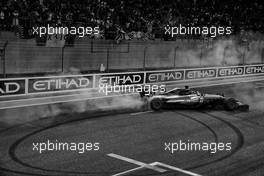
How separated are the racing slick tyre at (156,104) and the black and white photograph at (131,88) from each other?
0.04 m

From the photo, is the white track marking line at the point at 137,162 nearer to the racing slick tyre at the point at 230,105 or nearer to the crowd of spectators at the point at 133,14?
the racing slick tyre at the point at 230,105

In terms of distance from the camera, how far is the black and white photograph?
9.82m

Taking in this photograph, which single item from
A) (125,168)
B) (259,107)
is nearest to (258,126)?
(259,107)

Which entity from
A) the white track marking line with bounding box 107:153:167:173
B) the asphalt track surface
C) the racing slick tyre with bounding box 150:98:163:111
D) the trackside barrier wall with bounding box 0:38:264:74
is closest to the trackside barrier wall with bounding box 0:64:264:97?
the trackside barrier wall with bounding box 0:38:264:74

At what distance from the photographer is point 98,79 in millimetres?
19422

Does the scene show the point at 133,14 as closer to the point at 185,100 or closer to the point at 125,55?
the point at 125,55

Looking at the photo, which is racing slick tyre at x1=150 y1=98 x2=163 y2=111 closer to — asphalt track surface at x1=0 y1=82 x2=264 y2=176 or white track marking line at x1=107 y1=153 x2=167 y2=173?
asphalt track surface at x1=0 y1=82 x2=264 y2=176

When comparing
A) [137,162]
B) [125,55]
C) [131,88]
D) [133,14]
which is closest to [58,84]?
[131,88]

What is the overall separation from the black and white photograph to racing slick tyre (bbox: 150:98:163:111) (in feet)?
0.14

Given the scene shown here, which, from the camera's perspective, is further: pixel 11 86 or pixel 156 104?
pixel 11 86

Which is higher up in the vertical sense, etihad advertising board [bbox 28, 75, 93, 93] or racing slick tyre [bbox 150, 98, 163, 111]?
etihad advertising board [bbox 28, 75, 93, 93]

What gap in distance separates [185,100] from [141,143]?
4.59 metres

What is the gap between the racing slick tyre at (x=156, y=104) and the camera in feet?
49.5

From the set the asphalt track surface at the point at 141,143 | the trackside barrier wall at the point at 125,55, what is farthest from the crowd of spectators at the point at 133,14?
the asphalt track surface at the point at 141,143
